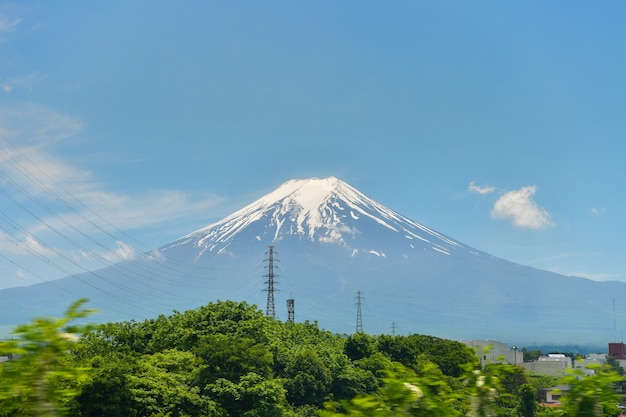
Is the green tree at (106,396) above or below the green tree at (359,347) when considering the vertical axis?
below

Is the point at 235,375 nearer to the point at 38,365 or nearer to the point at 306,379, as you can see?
the point at 306,379

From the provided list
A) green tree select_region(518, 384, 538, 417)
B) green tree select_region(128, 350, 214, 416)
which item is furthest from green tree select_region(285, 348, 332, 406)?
green tree select_region(518, 384, 538, 417)

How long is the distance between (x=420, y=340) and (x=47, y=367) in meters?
55.0

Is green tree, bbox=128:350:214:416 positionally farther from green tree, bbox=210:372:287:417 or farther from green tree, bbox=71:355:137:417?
green tree, bbox=210:372:287:417

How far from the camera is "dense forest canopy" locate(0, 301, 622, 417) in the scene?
15.7 ft

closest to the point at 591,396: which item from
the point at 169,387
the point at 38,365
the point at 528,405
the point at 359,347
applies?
the point at 38,365

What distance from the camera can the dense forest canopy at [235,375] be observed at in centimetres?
479

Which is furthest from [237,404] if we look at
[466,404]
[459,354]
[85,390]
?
[459,354]

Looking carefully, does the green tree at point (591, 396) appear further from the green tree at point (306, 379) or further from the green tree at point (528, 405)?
the green tree at point (528, 405)

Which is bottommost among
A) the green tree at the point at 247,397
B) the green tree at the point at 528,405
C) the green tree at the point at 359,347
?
the green tree at the point at 528,405

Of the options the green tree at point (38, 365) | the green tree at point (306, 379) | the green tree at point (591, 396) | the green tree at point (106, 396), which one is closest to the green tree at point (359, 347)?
the green tree at point (306, 379)

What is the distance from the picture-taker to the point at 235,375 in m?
29.7

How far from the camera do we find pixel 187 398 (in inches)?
977

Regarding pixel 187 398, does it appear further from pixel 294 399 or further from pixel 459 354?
pixel 459 354
